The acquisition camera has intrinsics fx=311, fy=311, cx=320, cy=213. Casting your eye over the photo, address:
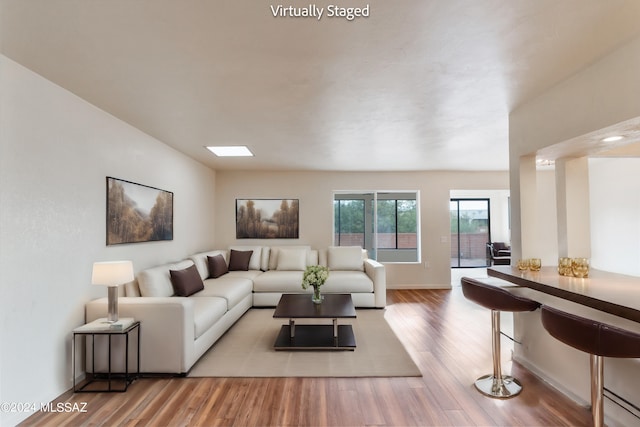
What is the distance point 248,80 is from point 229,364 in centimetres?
253

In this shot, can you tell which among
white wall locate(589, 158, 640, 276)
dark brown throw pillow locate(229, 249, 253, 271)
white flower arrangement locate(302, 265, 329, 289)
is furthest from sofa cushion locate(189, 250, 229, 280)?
white wall locate(589, 158, 640, 276)

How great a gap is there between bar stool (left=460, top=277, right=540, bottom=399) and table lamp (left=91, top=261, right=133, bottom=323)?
2.86 m

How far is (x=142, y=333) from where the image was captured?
2.71 m

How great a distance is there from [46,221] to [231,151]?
2611 millimetres

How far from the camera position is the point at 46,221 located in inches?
90.7

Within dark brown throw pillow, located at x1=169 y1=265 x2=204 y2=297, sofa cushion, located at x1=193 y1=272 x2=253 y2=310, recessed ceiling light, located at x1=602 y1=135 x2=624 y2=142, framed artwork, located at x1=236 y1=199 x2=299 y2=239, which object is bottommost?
sofa cushion, located at x1=193 y1=272 x2=253 y2=310

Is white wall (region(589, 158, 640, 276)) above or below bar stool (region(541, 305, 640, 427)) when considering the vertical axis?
above

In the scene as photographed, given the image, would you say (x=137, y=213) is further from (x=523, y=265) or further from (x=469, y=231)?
(x=469, y=231)

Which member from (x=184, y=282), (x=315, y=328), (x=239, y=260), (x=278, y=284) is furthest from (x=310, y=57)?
(x=239, y=260)

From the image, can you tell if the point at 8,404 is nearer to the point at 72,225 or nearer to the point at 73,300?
the point at 73,300

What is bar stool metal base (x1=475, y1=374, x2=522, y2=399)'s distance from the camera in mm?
2389

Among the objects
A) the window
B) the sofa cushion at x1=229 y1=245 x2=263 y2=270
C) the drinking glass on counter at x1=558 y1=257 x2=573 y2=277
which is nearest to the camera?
the drinking glass on counter at x1=558 y1=257 x2=573 y2=277

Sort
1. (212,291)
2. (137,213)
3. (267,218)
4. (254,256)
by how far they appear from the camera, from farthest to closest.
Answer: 1. (267,218)
2. (254,256)
3. (212,291)
4. (137,213)

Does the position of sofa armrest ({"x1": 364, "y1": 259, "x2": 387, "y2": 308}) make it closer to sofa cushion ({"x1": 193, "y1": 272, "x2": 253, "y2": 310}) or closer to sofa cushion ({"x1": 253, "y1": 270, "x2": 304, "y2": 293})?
sofa cushion ({"x1": 253, "y1": 270, "x2": 304, "y2": 293})
